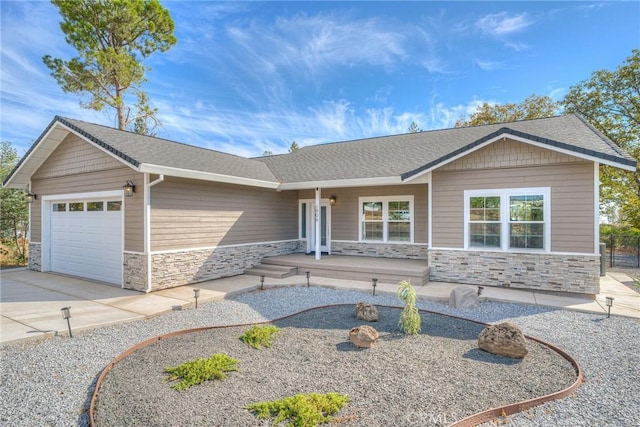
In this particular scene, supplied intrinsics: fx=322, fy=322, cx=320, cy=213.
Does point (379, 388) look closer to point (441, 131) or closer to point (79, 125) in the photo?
point (79, 125)

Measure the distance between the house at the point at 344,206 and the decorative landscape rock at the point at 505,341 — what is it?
13.6 feet

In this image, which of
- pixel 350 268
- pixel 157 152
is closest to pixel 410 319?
pixel 350 268

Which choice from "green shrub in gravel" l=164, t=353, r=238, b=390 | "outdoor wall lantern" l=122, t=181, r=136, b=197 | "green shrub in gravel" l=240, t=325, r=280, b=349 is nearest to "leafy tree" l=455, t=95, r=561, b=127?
"green shrub in gravel" l=240, t=325, r=280, b=349

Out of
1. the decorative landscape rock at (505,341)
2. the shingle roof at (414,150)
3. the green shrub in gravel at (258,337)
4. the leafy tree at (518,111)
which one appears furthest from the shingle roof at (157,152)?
the leafy tree at (518,111)

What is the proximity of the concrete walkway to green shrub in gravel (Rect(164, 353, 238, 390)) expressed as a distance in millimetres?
2653

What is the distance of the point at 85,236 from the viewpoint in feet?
30.5

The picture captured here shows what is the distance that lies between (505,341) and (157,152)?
869cm

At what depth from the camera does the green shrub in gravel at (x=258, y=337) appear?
4.64 metres

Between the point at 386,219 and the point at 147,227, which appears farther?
the point at 386,219

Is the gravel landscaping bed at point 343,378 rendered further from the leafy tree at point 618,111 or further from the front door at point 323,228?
the leafy tree at point 618,111

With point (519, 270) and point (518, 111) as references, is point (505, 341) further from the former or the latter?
point (518, 111)

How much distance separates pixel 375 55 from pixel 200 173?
10.4m

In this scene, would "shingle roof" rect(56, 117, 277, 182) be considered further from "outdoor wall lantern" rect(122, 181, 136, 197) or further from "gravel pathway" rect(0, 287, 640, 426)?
"gravel pathway" rect(0, 287, 640, 426)

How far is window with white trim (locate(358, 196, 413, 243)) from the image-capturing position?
35.9 ft
